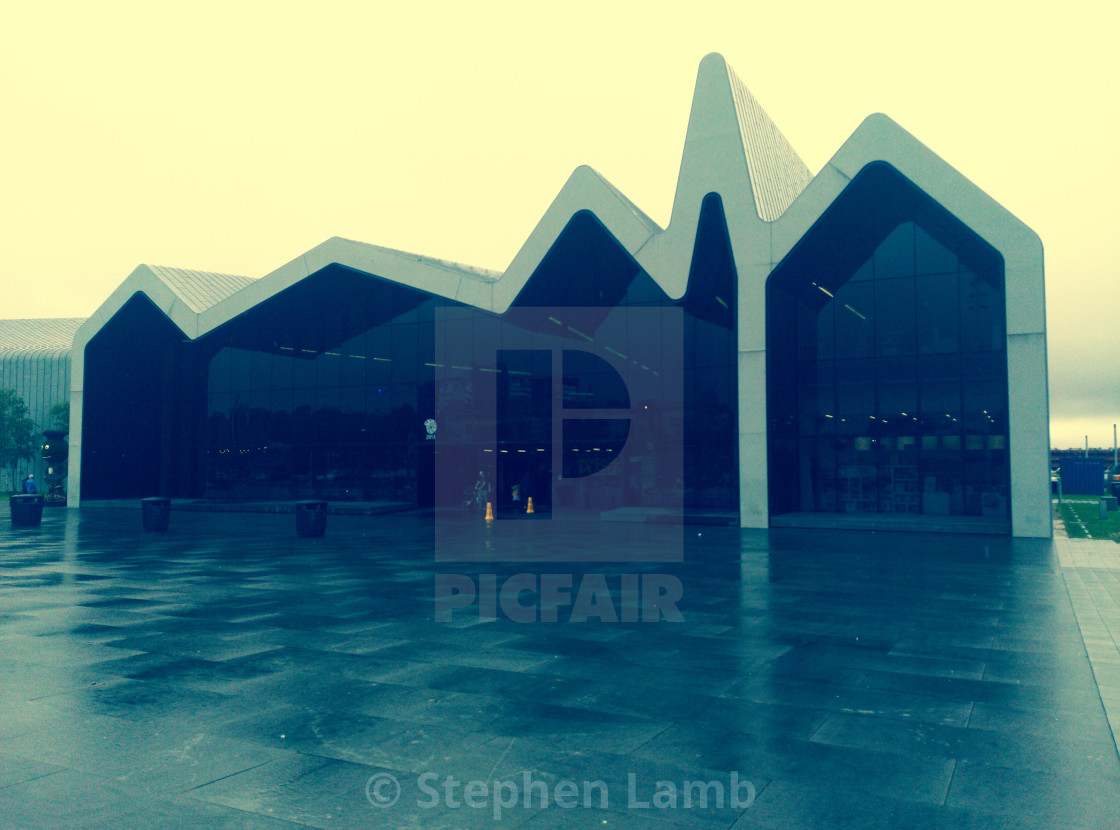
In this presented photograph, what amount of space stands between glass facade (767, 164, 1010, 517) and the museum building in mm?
76

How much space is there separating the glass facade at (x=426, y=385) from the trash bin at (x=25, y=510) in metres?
12.3

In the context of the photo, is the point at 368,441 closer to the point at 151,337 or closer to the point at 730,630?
the point at 151,337

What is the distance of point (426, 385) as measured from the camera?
1395 inches

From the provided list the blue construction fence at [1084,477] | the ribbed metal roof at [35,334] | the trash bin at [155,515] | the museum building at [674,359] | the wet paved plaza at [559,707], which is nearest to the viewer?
the wet paved plaza at [559,707]

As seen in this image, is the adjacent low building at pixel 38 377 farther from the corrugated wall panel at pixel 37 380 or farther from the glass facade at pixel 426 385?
the glass facade at pixel 426 385

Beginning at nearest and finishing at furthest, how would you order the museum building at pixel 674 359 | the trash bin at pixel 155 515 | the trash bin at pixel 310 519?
the trash bin at pixel 310 519
the trash bin at pixel 155 515
the museum building at pixel 674 359

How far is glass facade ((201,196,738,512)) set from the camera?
29.8m

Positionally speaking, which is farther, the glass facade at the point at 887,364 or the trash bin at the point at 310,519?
the glass facade at the point at 887,364

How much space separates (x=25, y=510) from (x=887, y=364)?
28.1 metres

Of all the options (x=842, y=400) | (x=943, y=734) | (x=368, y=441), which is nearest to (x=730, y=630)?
(x=943, y=734)

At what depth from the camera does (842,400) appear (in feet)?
92.6

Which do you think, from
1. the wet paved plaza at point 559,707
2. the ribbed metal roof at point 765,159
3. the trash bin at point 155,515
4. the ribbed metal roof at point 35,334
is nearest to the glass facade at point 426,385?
the ribbed metal roof at point 765,159

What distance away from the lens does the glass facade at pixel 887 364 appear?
85.1 feet

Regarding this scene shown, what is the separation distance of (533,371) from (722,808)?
95.4ft
